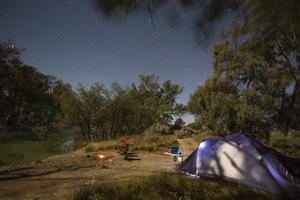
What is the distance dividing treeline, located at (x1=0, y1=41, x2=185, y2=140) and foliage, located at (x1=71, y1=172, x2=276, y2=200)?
14.2 metres

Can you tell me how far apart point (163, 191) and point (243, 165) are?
2766 millimetres

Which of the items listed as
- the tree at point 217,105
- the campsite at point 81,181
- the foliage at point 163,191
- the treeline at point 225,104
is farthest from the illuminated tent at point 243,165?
the tree at point 217,105

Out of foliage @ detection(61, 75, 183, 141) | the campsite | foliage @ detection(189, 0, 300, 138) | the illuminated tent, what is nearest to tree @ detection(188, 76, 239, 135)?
foliage @ detection(189, 0, 300, 138)

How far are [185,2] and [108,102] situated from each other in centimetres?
1708

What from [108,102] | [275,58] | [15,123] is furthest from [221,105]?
[15,123]

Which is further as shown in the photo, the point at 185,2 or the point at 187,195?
the point at 187,195

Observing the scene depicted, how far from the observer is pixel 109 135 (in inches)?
830

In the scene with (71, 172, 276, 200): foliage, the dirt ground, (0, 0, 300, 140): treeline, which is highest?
(0, 0, 300, 140): treeline

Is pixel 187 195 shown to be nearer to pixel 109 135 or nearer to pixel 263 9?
pixel 263 9

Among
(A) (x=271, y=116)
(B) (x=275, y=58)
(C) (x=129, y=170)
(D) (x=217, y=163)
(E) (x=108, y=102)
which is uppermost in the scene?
(B) (x=275, y=58)

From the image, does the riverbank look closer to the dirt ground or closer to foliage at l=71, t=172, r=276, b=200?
the dirt ground

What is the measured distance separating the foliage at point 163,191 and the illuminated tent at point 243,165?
41 cm

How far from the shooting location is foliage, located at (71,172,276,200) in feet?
14.1

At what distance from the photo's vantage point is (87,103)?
18.0m
